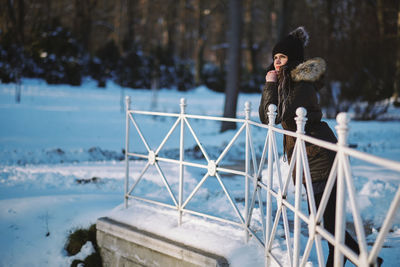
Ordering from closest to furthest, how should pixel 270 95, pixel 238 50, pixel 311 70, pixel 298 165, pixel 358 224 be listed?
pixel 358 224
pixel 298 165
pixel 311 70
pixel 270 95
pixel 238 50

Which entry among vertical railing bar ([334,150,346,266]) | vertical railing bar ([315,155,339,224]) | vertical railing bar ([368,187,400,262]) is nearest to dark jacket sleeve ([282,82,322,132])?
vertical railing bar ([315,155,339,224])

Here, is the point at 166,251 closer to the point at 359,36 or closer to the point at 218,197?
the point at 218,197

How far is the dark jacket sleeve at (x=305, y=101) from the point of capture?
2674 millimetres

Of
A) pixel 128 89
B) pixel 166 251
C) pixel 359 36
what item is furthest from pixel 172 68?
pixel 166 251

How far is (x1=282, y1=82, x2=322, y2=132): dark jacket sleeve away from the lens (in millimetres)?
2674

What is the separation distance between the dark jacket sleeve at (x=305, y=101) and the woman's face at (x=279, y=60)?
30 centimetres

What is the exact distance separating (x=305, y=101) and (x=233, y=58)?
918 cm

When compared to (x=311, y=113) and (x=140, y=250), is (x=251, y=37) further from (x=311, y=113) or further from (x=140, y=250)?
(x=311, y=113)

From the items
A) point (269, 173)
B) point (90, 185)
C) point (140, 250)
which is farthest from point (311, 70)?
point (90, 185)

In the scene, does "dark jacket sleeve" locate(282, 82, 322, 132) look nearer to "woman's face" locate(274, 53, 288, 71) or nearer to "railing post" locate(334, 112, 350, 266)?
"woman's face" locate(274, 53, 288, 71)

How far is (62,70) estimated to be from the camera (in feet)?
61.1

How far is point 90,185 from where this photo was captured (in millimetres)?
6035

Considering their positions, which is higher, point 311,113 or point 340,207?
point 311,113

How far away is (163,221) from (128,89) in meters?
18.1
